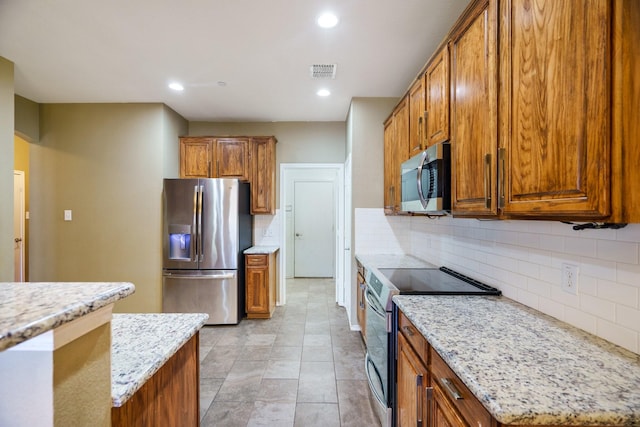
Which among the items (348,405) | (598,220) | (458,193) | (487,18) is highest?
(487,18)

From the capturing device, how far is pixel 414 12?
2014 millimetres

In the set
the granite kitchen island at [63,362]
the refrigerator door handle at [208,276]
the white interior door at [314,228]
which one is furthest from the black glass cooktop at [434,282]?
the white interior door at [314,228]

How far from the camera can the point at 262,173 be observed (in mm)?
4039

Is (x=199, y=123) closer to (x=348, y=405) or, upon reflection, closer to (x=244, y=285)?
(x=244, y=285)

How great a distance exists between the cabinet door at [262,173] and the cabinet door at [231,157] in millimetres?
104

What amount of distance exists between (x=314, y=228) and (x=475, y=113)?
4.88 meters

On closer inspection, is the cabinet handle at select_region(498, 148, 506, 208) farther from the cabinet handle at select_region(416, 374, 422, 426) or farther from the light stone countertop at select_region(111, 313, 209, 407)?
the light stone countertop at select_region(111, 313, 209, 407)

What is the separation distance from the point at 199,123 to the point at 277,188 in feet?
4.74

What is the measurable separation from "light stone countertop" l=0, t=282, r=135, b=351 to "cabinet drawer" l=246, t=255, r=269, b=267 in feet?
10.1

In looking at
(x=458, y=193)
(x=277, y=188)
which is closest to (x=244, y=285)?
(x=277, y=188)

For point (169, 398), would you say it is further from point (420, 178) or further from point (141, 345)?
point (420, 178)

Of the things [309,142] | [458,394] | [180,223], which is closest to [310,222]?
[309,142]

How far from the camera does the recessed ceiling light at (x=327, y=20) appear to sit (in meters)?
2.03

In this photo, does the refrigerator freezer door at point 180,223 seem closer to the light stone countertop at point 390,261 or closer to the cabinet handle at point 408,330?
the light stone countertop at point 390,261
